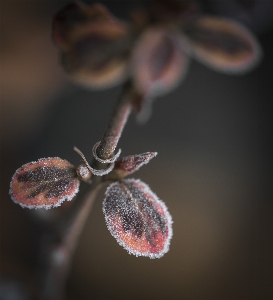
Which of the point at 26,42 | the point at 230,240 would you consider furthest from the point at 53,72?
the point at 230,240

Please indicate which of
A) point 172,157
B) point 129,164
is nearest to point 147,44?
point 129,164

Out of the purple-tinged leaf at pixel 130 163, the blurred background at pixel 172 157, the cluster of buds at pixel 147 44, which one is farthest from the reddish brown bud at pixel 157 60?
the blurred background at pixel 172 157

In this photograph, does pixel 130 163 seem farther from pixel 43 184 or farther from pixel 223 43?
pixel 223 43

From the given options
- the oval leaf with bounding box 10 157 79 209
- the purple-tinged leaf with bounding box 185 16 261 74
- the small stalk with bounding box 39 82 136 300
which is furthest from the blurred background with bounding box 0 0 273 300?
the oval leaf with bounding box 10 157 79 209

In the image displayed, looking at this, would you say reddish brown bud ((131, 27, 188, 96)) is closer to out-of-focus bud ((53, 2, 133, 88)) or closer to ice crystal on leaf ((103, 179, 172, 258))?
out-of-focus bud ((53, 2, 133, 88))

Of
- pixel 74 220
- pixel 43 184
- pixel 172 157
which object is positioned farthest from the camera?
pixel 172 157

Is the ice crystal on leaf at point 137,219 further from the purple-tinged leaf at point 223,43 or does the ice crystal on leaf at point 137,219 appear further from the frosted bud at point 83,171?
the purple-tinged leaf at point 223,43
